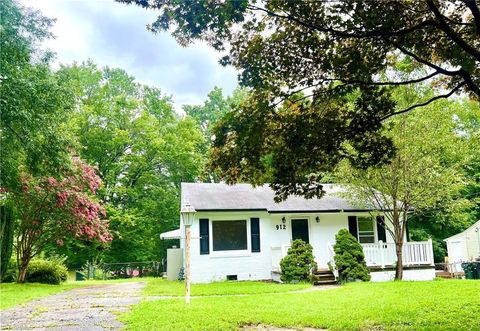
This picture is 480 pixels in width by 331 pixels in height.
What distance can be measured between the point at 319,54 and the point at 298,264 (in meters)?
9.73

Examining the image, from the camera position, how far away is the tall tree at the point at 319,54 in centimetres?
607

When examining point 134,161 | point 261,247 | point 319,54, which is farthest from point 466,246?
point 319,54

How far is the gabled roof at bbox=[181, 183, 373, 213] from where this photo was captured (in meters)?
17.2

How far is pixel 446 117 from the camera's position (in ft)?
47.9

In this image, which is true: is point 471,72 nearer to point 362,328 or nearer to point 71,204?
point 362,328

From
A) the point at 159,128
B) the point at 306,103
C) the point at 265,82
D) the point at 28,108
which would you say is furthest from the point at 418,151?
the point at 159,128

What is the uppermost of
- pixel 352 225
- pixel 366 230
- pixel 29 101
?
pixel 29 101

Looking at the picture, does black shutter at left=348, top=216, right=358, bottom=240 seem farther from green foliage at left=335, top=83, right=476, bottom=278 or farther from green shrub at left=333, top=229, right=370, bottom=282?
green shrub at left=333, top=229, right=370, bottom=282

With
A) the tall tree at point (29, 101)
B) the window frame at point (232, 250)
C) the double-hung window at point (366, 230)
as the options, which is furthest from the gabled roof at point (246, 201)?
the tall tree at point (29, 101)

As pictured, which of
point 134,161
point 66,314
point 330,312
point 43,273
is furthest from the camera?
point 134,161

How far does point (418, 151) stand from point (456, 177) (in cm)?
187

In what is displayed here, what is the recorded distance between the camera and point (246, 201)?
58.9 ft

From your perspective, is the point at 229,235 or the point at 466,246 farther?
the point at 466,246

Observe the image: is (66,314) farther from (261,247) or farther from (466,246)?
(466,246)
